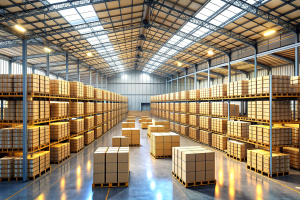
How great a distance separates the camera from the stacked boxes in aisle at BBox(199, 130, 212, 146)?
12.6 m

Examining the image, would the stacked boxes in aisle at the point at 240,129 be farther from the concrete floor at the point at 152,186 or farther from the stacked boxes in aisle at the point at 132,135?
the stacked boxes in aisle at the point at 132,135

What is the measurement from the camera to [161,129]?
45.1 feet

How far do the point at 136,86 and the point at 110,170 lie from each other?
111ft

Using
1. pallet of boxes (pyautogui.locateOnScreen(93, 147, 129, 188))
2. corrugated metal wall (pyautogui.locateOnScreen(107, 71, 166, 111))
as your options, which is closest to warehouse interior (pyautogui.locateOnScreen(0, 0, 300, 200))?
pallet of boxes (pyautogui.locateOnScreen(93, 147, 129, 188))

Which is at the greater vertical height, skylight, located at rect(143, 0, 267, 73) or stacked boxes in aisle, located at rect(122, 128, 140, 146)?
skylight, located at rect(143, 0, 267, 73)

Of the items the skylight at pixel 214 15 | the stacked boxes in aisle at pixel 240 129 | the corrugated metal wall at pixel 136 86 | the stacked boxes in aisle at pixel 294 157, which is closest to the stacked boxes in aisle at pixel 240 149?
the stacked boxes in aisle at pixel 240 129

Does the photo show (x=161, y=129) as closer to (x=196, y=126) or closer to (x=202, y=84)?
(x=196, y=126)

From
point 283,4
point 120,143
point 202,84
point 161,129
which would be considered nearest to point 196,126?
point 161,129

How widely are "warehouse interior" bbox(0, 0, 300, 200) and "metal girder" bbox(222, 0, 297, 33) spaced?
0.06 metres

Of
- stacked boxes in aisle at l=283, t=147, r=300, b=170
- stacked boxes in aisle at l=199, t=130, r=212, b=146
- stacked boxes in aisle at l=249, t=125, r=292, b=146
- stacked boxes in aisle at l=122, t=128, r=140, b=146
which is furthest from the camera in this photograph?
stacked boxes in aisle at l=122, t=128, r=140, b=146

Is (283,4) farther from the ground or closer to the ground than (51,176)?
farther from the ground

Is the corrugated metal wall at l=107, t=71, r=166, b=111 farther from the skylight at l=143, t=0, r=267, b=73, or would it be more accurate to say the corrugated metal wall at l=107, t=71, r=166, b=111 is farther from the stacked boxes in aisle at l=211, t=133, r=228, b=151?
the stacked boxes in aisle at l=211, t=133, r=228, b=151

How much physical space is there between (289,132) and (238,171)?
2510 mm

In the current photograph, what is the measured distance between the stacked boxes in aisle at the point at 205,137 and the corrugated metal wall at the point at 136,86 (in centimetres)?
2670
